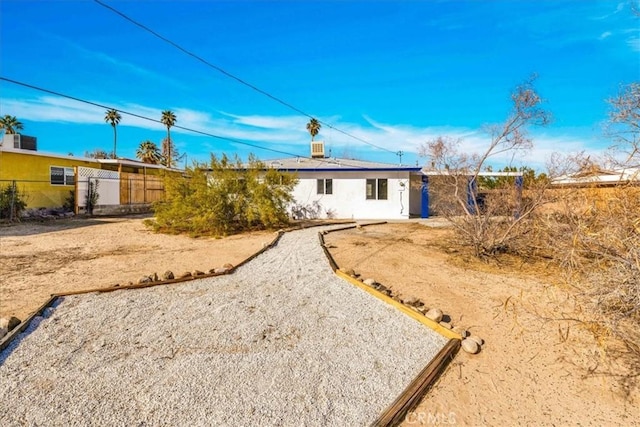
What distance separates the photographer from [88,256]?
8641mm

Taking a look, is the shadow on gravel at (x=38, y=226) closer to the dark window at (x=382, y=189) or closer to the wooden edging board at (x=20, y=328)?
the wooden edging board at (x=20, y=328)

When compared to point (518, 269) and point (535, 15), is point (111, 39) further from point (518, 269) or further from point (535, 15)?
Answer: point (518, 269)

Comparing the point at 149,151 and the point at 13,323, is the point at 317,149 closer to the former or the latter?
the point at 13,323

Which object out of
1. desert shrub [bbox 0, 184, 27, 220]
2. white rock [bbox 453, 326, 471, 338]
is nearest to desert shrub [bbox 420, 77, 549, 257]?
white rock [bbox 453, 326, 471, 338]

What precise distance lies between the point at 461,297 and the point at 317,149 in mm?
17172

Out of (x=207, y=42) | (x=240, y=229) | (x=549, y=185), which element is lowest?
(x=240, y=229)

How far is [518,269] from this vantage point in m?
7.99

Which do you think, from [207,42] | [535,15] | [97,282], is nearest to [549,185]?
[535,15]

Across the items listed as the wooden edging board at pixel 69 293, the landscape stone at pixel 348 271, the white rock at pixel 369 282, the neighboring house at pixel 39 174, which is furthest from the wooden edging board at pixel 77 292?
the neighboring house at pixel 39 174

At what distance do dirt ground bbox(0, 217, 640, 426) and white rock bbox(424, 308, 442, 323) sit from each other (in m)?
0.29

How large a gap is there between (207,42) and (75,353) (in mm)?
13600

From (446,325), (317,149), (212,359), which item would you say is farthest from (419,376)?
(317,149)

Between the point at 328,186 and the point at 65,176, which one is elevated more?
the point at 65,176

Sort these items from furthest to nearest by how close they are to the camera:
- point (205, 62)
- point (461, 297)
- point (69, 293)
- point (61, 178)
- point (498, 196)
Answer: point (61, 178) < point (205, 62) < point (498, 196) < point (461, 297) < point (69, 293)
